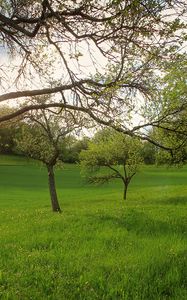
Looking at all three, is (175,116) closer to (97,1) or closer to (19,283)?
(97,1)

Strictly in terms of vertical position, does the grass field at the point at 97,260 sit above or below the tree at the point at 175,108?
below

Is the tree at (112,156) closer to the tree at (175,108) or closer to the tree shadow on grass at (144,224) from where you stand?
the tree at (175,108)

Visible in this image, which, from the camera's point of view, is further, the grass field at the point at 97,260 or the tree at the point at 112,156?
the tree at the point at 112,156

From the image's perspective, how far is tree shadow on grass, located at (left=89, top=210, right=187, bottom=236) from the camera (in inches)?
567

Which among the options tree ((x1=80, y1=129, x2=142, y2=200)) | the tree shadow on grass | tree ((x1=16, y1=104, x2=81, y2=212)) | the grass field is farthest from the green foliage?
the grass field

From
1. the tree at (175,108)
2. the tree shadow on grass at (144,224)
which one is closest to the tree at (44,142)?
the tree at (175,108)

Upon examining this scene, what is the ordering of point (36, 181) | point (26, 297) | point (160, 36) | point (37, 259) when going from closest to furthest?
point (26, 297)
point (160, 36)
point (37, 259)
point (36, 181)

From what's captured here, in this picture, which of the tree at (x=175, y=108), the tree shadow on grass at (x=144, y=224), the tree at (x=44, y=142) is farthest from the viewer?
the tree at (x=44, y=142)

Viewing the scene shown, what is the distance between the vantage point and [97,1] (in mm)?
9344

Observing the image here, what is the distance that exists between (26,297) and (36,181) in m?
72.6

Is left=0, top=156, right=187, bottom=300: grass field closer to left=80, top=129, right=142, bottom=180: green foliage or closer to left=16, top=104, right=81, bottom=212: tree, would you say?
left=16, top=104, right=81, bottom=212: tree

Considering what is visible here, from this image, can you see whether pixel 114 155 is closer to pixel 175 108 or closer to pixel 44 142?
pixel 44 142

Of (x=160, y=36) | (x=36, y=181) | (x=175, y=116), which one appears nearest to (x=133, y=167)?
(x=175, y=116)

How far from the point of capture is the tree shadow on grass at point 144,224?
14406 mm
